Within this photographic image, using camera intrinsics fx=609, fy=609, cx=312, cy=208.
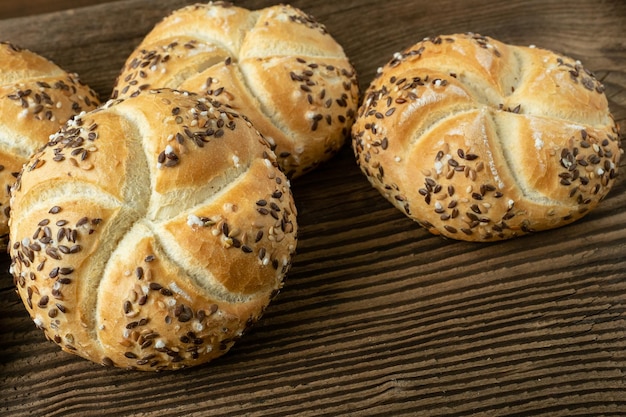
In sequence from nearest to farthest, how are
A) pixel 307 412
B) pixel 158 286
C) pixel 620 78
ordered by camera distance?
pixel 158 286 < pixel 307 412 < pixel 620 78

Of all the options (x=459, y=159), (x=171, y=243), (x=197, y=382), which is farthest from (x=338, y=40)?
(x=197, y=382)

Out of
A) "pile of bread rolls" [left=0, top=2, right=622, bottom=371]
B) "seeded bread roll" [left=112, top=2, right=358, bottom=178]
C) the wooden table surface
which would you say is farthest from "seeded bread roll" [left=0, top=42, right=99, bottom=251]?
the wooden table surface

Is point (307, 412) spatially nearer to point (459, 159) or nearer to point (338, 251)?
point (338, 251)

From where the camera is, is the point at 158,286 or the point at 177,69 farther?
the point at 177,69

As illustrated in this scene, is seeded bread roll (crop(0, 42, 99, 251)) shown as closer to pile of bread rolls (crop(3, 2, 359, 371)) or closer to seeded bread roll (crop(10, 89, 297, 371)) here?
pile of bread rolls (crop(3, 2, 359, 371))

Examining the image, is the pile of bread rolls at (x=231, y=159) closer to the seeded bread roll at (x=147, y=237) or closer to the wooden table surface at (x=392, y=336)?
the seeded bread roll at (x=147, y=237)

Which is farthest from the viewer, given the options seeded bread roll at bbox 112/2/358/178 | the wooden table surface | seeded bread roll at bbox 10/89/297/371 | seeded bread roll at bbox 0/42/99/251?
seeded bread roll at bbox 112/2/358/178

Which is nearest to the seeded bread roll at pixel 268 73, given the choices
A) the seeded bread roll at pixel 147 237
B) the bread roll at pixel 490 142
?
the bread roll at pixel 490 142
